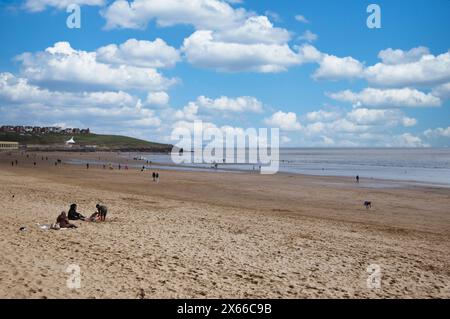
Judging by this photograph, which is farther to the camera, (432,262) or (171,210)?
(171,210)

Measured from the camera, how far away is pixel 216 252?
13.9 metres

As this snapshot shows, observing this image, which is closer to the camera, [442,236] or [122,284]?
[122,284]

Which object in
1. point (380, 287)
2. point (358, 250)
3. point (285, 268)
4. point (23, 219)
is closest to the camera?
point (380, 287)

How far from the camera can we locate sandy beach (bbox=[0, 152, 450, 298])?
33.8ft

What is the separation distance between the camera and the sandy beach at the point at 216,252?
33.8 feet

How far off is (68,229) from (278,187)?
1114 inches

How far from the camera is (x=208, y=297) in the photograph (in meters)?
9.70

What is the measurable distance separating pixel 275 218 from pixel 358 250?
6958mm

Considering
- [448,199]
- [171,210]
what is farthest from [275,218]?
[448,199]

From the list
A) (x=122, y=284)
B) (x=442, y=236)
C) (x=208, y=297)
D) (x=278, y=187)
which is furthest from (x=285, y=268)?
(x=278, y=187)

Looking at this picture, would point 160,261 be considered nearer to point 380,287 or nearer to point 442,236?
point 380,287
